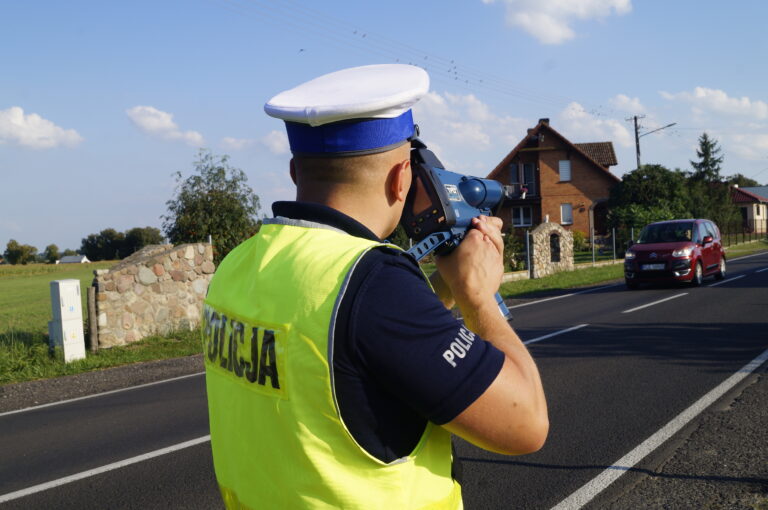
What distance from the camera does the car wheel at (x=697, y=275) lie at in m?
17.7

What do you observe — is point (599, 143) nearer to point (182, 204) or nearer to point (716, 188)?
point (716, 188)

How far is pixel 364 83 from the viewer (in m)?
1.46

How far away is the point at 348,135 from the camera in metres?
1.43

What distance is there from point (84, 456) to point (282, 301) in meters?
5.34

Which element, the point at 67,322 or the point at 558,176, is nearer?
the point at 67,322

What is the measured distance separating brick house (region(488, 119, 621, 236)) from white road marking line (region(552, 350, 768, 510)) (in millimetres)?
45507

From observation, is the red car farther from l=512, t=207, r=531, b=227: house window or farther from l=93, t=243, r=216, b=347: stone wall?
l=512, t=207, r=531, b=227: house window

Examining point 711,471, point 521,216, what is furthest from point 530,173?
point 711,471

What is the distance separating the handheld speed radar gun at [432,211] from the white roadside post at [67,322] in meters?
10.6

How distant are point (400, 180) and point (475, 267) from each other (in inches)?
10.4

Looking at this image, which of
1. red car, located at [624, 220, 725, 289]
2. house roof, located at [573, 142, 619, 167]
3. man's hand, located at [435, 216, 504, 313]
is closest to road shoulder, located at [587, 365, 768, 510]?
man's hand, located at [435, 216, 504, 313]

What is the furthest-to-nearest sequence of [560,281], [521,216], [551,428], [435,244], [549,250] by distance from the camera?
[521,216], [549,250], [560,281], [551,428], [435,244]

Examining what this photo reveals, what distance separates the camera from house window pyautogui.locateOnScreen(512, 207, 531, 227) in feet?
179

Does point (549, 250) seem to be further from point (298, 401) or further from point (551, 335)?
point (298, 401)
